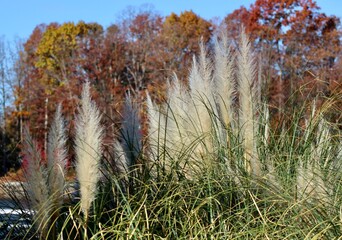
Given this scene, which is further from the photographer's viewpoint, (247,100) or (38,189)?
(247,100)

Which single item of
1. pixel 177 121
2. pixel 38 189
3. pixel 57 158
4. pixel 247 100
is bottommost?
pixel 38 189

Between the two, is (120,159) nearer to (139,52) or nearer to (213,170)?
(213,170)

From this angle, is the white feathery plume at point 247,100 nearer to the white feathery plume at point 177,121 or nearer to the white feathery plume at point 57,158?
the white feathery plume at point 177,121

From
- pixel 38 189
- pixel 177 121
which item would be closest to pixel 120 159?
pixel 177 121

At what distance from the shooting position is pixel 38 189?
2688mm

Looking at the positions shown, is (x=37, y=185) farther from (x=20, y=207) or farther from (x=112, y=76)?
(x=112, y=76)

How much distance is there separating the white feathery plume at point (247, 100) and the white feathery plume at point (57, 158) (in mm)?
936

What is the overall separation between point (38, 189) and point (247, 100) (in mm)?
1279

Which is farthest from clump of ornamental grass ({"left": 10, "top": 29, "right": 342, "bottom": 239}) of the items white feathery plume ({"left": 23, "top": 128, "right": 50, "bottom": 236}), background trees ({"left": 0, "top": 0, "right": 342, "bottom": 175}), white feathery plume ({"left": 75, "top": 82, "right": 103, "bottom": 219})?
background trees ({"left": 0, "top": 0, "right": 342, "bottom": 175})

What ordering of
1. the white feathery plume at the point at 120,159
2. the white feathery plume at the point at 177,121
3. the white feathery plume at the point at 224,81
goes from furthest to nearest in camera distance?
the white feathery plume at the point at 224,81, the white feathery plume at the point at 177,121, the white feathery plume at the point at 120,159

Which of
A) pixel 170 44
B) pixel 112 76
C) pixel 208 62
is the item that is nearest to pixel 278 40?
pixel 170 44

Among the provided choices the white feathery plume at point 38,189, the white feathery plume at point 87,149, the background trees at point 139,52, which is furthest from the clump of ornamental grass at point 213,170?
the background trees at point 139,52

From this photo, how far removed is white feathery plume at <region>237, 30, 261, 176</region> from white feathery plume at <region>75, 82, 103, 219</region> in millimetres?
814

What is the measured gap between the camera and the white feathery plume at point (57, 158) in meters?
2.77
